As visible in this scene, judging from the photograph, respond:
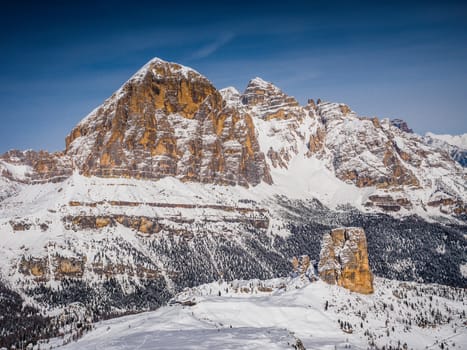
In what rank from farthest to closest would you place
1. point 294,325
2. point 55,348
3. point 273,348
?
point 294,325 < point 55,348 < point 273,348

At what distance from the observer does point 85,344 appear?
6678 inches

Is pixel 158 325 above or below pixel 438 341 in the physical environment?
above

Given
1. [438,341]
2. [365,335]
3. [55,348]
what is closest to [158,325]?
[55,348]

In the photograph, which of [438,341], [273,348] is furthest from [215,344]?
[438,341]

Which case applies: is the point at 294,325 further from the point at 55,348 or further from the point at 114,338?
the point at 55,348

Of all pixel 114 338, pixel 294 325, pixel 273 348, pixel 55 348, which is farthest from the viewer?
pixel 294 325

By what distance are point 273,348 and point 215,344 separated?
15229mm

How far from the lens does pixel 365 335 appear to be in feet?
641

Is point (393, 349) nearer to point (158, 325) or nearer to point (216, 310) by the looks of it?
point (216, 310)

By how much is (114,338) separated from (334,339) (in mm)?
70917

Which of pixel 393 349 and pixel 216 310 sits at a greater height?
pixel 216 310

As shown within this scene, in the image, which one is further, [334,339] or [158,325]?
[334,339]

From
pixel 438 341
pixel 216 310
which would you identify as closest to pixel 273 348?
pixel 216 310

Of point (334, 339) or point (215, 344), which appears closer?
point (215, 344)
